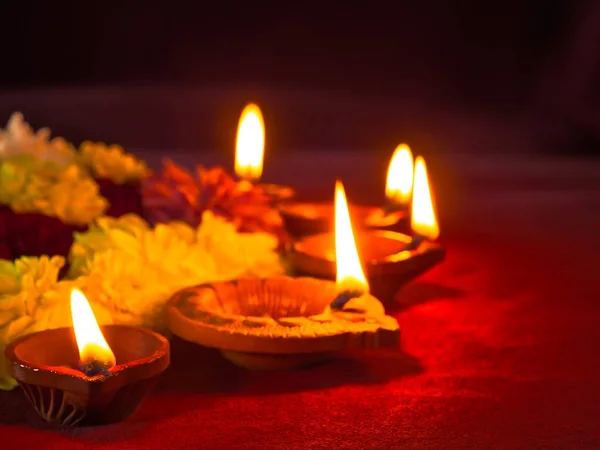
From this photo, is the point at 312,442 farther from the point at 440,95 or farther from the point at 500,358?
the point at 440,95

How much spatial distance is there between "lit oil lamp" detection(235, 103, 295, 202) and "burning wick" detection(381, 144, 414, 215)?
147 mm

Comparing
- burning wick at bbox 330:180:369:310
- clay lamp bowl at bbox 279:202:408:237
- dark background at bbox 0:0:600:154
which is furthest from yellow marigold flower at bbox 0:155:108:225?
dark background at bbox 0:0:600:154

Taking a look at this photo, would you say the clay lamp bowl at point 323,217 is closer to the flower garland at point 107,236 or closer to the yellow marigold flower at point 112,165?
the flower garland at point 107,236

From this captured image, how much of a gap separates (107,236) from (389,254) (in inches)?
14.1

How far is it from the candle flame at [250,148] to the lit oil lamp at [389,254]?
0.24 m

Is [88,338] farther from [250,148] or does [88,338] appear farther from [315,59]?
[315,59]

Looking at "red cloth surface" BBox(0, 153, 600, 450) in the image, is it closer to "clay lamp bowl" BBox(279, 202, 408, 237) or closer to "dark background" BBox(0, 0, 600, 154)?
"clay lamp bowl" BBox(279, 202, 408, 237)

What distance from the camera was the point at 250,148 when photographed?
1392 mm

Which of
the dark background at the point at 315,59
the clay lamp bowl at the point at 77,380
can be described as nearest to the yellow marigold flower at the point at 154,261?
the clay lamp bowl at the point at 77,380

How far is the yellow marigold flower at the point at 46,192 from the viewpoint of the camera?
1.15 metres

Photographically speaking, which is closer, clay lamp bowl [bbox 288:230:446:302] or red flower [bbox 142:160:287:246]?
clay lamp bowl [bbox 288:230:446:302]

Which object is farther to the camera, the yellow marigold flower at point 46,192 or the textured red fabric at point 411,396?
the yellow marigold flower at point 46,192

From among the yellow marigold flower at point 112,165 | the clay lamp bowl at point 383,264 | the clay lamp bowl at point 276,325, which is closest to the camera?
the clay lamp bowl at point 276,325

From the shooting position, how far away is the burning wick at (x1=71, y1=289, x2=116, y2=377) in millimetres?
663
